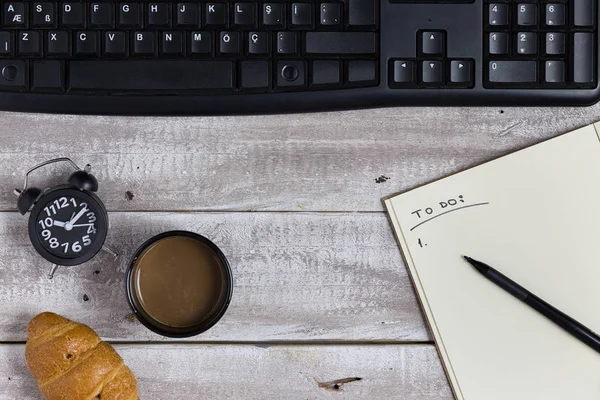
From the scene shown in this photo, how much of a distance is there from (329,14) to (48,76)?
0.28 m

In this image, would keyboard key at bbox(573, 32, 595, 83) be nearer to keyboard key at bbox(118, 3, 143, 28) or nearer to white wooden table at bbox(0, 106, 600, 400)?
white wooden table at bbox(0, 106, 600, 400)

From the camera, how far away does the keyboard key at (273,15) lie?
63 cm

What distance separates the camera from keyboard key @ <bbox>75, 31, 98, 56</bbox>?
2.08 feet

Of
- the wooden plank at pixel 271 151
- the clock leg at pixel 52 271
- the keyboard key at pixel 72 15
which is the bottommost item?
the clock leg at pixel 52 271

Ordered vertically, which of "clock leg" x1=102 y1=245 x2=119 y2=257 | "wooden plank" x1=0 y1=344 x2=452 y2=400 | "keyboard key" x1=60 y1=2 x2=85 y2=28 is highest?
"keyboard key" x1=60 y1=2 x2=85 y2=28

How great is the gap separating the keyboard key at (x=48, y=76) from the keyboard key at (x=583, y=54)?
0.50 meters

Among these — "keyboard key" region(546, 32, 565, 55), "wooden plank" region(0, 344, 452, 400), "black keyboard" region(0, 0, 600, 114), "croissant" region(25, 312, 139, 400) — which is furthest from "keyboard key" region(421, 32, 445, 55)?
"croissant" region(25, 312, 139, 400)

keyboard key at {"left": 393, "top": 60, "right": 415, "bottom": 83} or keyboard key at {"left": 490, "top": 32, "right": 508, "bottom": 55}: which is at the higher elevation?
keyboard key at {"left": 490, "top": 32, "right": 508, "bottom": 55}

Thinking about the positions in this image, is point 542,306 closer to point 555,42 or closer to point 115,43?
point 555,42

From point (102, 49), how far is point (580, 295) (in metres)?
0.56

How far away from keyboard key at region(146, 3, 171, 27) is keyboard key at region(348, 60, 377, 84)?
7.3 inches

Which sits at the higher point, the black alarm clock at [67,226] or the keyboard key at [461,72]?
the keyboard key at [461,72]

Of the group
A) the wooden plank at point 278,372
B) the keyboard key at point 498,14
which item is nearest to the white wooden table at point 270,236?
the wooden plank at point 278,372

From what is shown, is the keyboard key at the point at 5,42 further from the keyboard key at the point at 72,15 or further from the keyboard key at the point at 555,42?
the keyboard key at the point at 555,42
